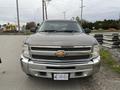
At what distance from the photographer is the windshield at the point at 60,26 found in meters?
7.00

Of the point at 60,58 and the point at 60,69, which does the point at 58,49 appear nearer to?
the point at 60,58

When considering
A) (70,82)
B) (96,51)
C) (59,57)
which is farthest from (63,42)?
(70,82)

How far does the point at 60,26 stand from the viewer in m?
7.23

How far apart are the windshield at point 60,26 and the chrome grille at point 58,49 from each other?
71.3 inches

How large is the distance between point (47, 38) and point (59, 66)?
0.85m

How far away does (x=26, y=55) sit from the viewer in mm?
5383

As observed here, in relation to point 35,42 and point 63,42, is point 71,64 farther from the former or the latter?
point 35,42

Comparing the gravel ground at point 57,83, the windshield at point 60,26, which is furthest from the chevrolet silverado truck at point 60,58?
the windshield at point 60,26

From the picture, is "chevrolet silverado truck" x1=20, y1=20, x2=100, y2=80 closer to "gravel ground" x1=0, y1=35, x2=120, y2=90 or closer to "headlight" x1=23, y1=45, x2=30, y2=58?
"headlight" x1=23, y1=45, x2=30, y2=58

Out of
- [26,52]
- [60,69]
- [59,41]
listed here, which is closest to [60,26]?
[59,41]

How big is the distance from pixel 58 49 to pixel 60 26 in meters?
2.18

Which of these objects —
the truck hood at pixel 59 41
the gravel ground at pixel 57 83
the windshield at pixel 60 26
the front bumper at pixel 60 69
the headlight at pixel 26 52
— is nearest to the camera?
the front bumper at pixel 60 69

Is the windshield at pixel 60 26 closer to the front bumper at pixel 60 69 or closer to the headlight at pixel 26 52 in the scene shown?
the headlight at pixel 26 52

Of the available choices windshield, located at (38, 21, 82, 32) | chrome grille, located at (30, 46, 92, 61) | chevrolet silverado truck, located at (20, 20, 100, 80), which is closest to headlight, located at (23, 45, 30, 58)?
chevrolet silverado truck, located at (20, 20, 100, 80)
